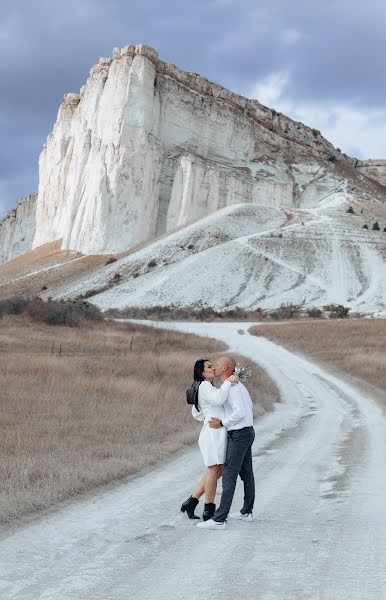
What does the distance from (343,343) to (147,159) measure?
64358mm

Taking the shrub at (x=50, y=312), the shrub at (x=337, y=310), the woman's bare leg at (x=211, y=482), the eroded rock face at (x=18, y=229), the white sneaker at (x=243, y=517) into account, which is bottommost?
the white sneaker at (x=243, y=517)

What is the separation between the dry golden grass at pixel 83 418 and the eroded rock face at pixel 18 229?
318ft

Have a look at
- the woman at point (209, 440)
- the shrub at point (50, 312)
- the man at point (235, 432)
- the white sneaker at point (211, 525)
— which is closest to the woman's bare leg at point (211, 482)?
the woman at point (209, 440)

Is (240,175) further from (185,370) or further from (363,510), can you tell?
(363,510)

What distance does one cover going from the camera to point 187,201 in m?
91.7

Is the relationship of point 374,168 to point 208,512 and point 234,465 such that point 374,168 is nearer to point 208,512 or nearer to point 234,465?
point 234,465

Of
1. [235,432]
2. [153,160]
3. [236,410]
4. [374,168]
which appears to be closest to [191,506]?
[235,432]

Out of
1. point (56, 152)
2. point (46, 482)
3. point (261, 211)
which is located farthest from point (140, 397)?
point (56, 152)

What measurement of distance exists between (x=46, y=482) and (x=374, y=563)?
4.04 metres

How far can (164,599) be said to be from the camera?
4.60 metres

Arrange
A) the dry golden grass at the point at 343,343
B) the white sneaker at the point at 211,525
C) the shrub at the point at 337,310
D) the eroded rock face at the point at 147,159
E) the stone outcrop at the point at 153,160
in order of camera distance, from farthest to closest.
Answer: the stone outcrop at the point at 153,160 < the eroded rock face at the point at 147,159 < the shrub at the point at 337,310 < the dry golden grass at the point at 343,343 < the white sneaker at the point at 211,525

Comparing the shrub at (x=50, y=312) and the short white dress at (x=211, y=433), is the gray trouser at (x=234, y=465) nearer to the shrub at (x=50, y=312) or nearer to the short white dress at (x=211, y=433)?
the short white dress at (x=211, y=433)

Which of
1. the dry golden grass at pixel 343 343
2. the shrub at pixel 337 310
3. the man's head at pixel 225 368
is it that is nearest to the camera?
the man's head at pixel 225 368

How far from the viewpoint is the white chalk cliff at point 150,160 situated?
89.9m
